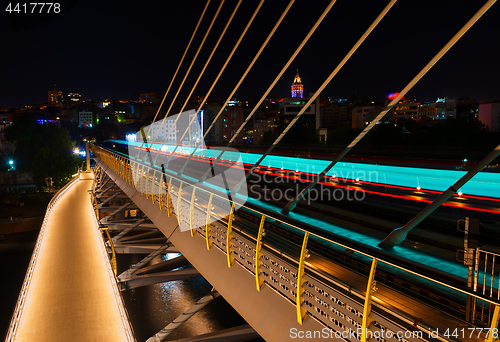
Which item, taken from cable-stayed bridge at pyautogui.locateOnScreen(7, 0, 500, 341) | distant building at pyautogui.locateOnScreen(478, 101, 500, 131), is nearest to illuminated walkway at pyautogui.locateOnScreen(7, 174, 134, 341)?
cable-stayed bridge at pyautogui.locateOnScreen(7, 0, 500, 341)

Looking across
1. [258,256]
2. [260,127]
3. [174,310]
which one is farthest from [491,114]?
[258,256]

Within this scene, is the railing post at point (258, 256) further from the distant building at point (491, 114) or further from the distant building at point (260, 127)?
the distant building at point (260, 127)

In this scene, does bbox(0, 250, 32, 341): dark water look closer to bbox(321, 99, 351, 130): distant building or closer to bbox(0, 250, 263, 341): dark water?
bbox(0, 250, 263, 341): dark water

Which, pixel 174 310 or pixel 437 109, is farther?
pixel 437 109

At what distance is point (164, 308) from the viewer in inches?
875

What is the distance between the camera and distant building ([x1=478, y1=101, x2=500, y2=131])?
60869mm

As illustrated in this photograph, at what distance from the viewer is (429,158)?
26.0 metres

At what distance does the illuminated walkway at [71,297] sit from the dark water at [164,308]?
553 centimetres

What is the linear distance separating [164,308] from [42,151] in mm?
63139

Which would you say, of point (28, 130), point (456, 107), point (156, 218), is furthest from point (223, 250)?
point (456, 107)

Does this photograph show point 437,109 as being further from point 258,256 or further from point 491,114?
point 258,256

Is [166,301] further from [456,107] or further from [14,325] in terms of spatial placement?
[456,107]

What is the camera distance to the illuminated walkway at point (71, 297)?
8508 millimetres

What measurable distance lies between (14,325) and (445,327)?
9085 mm
